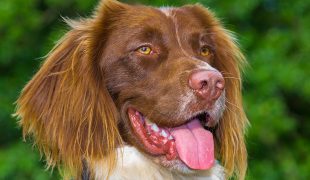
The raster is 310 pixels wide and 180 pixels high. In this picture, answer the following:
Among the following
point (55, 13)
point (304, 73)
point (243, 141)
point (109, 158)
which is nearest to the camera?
point (109, 158)

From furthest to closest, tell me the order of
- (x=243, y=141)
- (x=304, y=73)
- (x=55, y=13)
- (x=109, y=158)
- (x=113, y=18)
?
1. (x=55, y=13)
2. (x=304, y=73)
3. (x=243, y=141)
4. (x=113, y=18)
5. (x=109, y=158)

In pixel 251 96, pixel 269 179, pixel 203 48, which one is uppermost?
pixel 203 48

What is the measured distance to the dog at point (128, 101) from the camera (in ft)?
16.4

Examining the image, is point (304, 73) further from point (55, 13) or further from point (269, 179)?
point (55, 13)

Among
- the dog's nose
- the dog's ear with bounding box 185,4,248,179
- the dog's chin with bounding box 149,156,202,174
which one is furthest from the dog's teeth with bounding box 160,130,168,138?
the dog's ear with bounding box 185,4,248,179

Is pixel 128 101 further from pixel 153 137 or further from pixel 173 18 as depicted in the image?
pixel 173 18

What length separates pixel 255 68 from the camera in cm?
995

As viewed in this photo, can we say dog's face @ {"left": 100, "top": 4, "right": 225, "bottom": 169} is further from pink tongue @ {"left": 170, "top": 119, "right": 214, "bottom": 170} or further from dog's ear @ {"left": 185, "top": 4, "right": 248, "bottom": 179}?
dog's ear @ {"left": 185, "top": 4, "right": 248, "bottom": 179}

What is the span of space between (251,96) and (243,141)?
4139mm

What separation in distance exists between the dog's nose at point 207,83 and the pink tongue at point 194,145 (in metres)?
0.31

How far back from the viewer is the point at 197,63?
5070 millimetres

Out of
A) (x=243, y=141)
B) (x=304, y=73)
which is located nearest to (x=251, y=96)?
(x=304, y=73)

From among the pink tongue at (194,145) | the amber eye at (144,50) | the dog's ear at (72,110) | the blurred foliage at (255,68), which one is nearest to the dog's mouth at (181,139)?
the pink tongue at (194,145)

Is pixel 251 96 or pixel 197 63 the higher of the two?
pixel 197 63
